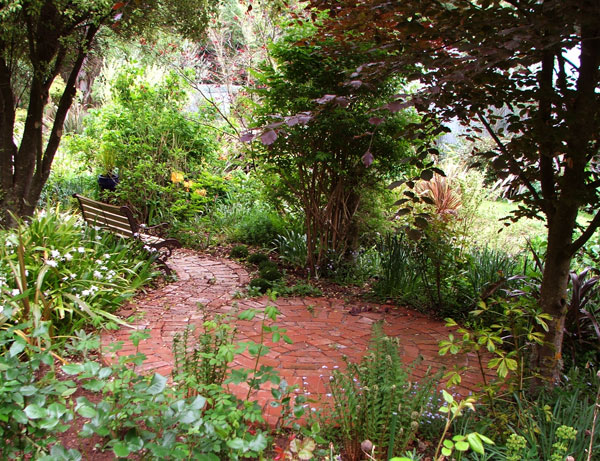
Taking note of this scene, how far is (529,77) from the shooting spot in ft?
9.00

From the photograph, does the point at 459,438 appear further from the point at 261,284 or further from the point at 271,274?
the point at 271,274

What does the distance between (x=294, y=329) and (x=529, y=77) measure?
98.1 inches

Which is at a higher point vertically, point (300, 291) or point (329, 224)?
point (329, 224)

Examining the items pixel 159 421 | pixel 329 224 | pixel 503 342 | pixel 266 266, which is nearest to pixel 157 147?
pixel 266 266

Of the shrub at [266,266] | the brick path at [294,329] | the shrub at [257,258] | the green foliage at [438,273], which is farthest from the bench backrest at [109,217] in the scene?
the green foliage at [438,273]

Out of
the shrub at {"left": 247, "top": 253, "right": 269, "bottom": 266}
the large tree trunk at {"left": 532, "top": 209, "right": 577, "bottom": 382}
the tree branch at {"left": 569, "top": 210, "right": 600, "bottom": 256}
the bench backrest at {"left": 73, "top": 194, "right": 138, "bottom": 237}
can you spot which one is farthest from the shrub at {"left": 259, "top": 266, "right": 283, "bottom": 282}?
the tree branch at {"left": 569, "top": 210, "right": 600, "bottom": 256}

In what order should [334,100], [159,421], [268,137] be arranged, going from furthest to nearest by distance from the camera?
[334,100] < [268,137] < [159,421]

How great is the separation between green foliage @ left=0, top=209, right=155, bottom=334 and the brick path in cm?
24

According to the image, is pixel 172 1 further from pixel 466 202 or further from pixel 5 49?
pixel 466 202

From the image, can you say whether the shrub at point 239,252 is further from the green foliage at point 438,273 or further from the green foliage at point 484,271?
the green foliage at point 484,271

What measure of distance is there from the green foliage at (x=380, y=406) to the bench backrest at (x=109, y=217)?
10.7 feet

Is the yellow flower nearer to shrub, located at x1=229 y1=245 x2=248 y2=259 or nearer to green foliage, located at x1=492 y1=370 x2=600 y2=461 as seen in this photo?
shrub, located at x1=229 y1=245 x2=248 y2=259

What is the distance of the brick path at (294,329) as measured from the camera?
3252 millimetres

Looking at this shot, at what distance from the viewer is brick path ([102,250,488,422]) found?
325cm
